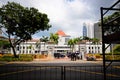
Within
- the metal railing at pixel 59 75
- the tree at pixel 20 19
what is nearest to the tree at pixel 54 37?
the tree at pixel 20 19

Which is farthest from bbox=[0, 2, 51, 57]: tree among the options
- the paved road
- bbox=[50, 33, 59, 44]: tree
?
bbox=[50, 33, 59, 44]: tree

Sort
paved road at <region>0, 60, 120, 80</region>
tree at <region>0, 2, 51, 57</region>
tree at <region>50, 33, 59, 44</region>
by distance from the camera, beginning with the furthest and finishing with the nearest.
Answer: tree at <region>50, 33, 59, 44</region>, tree at <region>0, 2, 51, 57</region>, paved road at <region>0, 60, 120, 80</region>

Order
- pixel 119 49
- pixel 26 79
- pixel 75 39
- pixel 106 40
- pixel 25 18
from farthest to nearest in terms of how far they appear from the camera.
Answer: pixel 75 39 → pixel 119 49 → pixel 25 18 → pixel 26 79 → pixel 106 40

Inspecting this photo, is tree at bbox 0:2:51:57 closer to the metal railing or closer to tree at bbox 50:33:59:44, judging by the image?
the metal railing

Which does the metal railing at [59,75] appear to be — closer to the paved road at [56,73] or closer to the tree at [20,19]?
the paved road at [56,73]

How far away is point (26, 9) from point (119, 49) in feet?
88.3

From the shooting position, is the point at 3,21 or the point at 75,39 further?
the point at 75,39

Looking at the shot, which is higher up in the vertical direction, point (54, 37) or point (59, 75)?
point (54, 37)

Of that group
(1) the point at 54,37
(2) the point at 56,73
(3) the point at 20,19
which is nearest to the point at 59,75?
(2) the point at 56,73

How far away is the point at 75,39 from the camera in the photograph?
127375mm

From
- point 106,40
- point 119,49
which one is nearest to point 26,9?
point 119,49

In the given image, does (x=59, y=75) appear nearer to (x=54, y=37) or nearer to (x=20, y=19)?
(x=20, y=19)

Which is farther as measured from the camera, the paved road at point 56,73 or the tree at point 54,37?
the tree at point 54,37

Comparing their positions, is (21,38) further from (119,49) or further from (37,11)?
(119,49)
